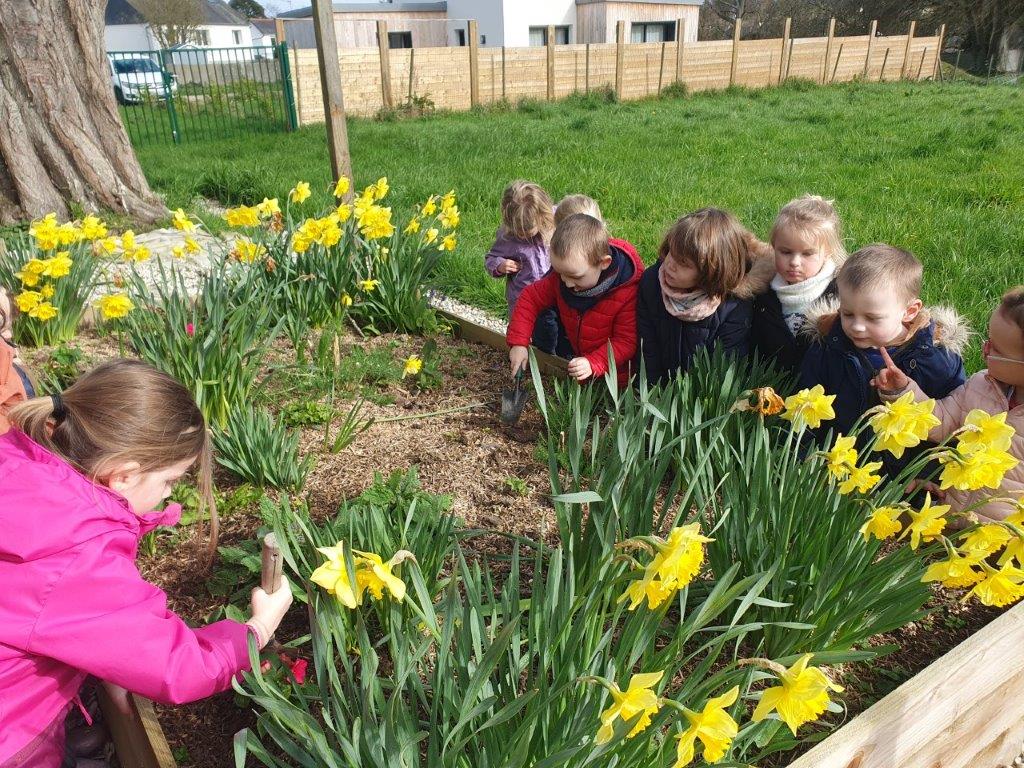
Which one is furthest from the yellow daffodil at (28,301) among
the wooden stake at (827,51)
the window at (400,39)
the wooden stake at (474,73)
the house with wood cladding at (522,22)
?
the window at (400,39)

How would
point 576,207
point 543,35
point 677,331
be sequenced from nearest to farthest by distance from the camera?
point 677,331 < point 576,207 < point 543,35

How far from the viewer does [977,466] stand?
131cm

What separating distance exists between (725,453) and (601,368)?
0.87 m

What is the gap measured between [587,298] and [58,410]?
1.97m

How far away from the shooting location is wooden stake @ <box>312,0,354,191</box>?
144 inches

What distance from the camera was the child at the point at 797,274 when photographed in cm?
250

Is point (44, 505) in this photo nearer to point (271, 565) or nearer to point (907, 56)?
point (271, 565)

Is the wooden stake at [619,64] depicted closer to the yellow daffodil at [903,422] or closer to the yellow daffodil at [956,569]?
the yellow daffodil at [903,422]

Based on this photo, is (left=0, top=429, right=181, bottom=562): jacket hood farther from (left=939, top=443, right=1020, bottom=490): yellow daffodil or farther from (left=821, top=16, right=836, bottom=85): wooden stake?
(left=821, top=16, right=836, bottom=85): wooden stake

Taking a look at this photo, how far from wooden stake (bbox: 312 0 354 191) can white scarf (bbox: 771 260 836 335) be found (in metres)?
2.24

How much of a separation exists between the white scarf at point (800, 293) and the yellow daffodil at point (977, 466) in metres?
1.28

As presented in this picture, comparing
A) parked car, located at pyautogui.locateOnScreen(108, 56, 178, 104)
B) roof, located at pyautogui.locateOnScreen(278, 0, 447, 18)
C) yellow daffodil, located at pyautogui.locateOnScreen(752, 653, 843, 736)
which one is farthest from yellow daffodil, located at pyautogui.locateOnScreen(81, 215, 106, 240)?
roof, located at pyautogui.locateOnScreen(278, 0, 447, 18)

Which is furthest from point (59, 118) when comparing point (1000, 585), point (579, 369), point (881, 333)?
point (1000, 585)

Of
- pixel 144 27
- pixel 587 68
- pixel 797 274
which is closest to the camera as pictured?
pixel 797 274
